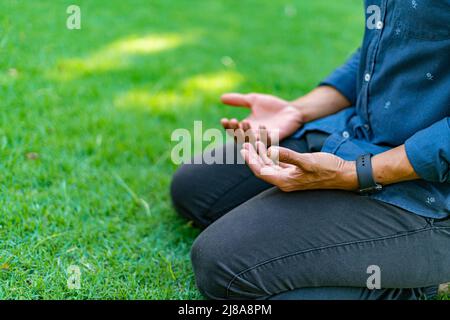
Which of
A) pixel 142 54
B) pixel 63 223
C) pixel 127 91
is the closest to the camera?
pixel 63 223

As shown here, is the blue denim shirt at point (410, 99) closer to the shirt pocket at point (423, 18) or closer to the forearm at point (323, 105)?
the shirt pocket at point (423, 18)

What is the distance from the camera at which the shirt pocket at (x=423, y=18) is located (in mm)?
1308

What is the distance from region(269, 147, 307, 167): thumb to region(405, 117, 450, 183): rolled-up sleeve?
24 centimetres

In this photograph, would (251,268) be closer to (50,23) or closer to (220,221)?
(220,221)

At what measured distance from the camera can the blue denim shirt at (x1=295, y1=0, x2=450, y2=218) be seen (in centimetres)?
129

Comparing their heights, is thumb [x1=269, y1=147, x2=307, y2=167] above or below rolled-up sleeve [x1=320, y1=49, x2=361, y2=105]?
below

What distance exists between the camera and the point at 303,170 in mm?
1356

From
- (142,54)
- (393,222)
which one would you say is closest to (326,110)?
(393,222)

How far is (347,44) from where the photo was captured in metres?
3.62

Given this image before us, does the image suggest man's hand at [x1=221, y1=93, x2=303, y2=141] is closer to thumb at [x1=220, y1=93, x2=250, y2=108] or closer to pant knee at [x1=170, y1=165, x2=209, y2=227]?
thumb at [x1=220, y1=93, x2=250, y2=108]

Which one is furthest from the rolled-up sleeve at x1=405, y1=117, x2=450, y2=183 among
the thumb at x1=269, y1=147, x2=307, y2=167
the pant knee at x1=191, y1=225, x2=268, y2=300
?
the pant knee at x1=191, y1=225, x2=268, y2=300

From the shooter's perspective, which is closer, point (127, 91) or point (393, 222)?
point (393, 222)

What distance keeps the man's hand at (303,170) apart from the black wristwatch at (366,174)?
0.01 m
